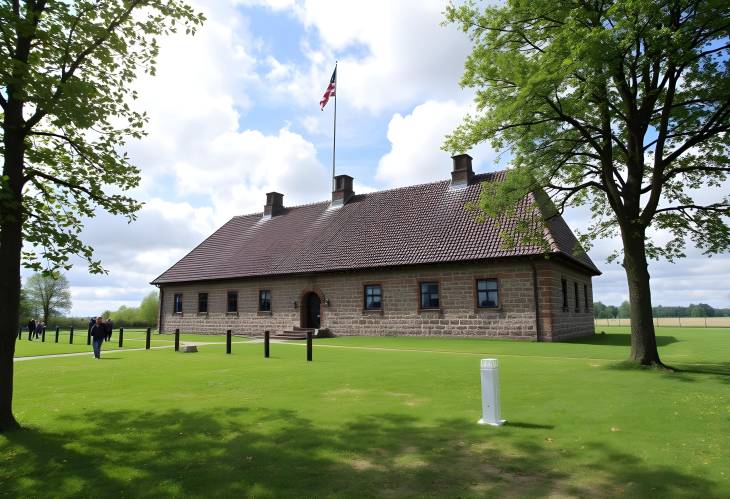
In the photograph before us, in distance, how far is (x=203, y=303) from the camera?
3161 cm

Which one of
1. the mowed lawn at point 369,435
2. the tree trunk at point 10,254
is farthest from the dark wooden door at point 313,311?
the tree trunk at point 10,254

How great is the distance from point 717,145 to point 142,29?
575 inches

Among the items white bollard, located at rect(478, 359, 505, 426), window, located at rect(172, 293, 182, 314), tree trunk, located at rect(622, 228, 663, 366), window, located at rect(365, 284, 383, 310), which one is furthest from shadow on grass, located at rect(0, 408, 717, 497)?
window, located at rect(172, 293, 182, 314)

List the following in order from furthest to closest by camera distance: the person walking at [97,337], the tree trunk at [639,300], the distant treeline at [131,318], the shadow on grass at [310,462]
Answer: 1. the distant treeline at [131,318]
2. the person walking at [97,337]
3. the tree trunk at [639,300]
4. the shadow on grass at [310,462]

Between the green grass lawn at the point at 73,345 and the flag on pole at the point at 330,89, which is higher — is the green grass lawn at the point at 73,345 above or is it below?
below

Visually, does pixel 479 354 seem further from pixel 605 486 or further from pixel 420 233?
pixel 605 486

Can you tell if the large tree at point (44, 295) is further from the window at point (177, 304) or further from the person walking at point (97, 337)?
the person walking at point (97, 337)

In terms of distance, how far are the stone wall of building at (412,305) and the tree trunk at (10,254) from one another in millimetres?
17730

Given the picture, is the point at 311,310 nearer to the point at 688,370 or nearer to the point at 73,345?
the point at 73,345

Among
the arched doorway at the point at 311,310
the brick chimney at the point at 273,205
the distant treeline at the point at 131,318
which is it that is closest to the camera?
the arched doorway at the point at 311,310

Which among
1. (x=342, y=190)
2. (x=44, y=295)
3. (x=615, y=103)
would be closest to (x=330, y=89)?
(x=342, y=190)

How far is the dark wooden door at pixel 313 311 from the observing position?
2662 centimetres

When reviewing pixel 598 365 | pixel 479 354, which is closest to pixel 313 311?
pixel 479 354

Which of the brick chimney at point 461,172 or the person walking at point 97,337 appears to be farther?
the brick chimney at point 461,172
